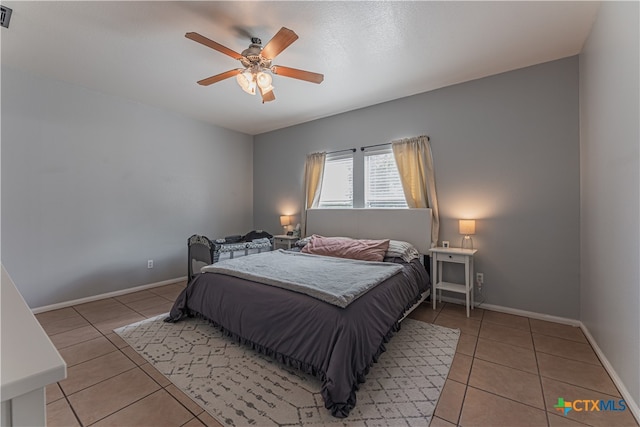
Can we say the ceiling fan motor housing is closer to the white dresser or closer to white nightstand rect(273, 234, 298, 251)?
the white dresser

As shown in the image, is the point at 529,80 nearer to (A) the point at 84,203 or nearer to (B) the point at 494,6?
(B) the point at 494,6

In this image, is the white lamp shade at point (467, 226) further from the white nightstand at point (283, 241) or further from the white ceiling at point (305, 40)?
the white nightstand at point (283, 241)

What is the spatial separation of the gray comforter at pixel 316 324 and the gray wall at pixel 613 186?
142 centimetres

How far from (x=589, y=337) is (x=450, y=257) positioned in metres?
1.30

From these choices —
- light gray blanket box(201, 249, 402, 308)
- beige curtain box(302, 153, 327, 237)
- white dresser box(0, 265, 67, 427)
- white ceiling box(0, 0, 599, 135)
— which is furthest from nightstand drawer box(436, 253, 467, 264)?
white dresser box(0, 265, 67, 427)

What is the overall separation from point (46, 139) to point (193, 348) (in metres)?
3.10

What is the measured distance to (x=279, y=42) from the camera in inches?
80.5

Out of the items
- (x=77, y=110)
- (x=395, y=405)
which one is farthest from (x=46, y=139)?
(x=395, y=405)

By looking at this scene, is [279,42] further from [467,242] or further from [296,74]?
[467,242]

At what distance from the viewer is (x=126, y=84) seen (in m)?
3.37

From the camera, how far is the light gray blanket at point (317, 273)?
6.60 ft

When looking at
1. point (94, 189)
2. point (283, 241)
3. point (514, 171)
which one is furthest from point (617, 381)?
point (94, 189)

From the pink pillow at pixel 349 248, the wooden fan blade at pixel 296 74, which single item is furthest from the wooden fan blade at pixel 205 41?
the pink pillow at pixel 349 248

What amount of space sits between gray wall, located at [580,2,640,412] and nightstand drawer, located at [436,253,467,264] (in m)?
1.05
